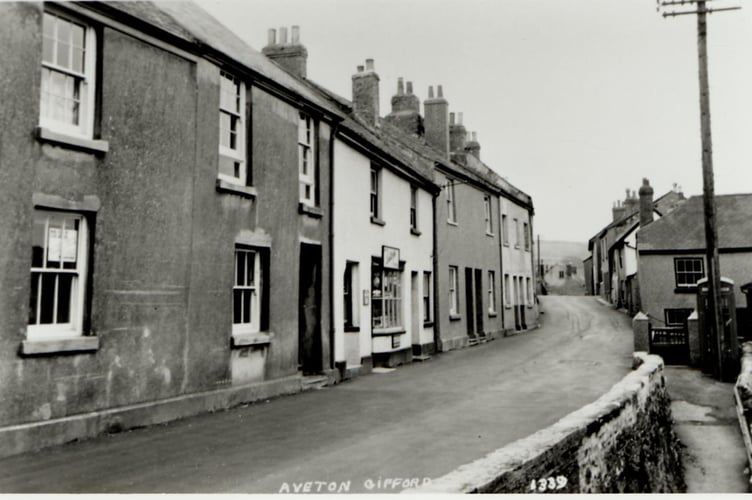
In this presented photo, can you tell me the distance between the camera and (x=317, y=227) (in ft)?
45.3

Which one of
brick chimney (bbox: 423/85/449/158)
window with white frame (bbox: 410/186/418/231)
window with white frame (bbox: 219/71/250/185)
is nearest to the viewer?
window with white frame (bbox: 219/71/250/185)

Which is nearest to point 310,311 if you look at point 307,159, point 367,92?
point 307,159

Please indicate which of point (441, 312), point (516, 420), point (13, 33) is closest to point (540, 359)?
point (441, 312)

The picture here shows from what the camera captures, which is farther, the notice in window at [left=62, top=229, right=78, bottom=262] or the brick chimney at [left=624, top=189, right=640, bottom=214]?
the brick chimney at [left=624, top=189, right=640, bottom=214]

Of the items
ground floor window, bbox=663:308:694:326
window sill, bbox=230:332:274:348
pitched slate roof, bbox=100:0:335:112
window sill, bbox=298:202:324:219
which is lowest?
ground floor window, bbox=663:308:694:326

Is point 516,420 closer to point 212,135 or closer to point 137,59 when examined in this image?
point 212,135

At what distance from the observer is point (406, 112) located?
93.7ft

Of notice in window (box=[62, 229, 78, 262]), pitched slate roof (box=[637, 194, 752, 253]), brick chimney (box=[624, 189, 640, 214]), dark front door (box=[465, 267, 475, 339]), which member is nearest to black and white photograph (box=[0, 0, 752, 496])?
notice in window (box=[62, 229, 78, 262])

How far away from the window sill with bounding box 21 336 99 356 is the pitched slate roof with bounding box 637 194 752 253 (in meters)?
27.8

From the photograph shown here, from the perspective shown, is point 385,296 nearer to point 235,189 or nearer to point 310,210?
point 310,210

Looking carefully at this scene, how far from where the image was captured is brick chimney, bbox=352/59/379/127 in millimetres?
22406

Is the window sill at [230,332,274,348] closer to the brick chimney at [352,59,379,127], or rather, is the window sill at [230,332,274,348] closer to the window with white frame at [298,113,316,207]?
the window with white frame at [298,113,316,207]

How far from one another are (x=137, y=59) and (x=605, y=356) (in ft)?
54.0

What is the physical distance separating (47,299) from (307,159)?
708 centimetres
